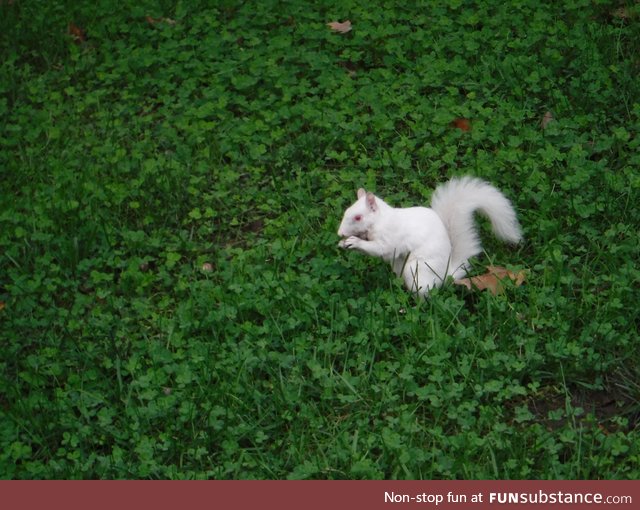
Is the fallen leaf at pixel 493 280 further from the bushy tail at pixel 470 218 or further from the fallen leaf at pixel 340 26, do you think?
the fallen leaf at pixel 340 26

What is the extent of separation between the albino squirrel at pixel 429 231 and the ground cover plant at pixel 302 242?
0.10 m

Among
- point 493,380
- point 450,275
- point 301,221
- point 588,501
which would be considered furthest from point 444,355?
point 301,221

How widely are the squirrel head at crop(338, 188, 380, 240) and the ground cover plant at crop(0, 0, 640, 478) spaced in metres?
0.20

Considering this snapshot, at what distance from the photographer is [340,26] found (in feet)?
20.5

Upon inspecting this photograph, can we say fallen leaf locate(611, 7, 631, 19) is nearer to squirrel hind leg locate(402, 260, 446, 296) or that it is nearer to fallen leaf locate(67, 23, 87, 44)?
squirrel hind leg locate(402, 260, 446, 296)

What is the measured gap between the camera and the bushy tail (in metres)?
4.29

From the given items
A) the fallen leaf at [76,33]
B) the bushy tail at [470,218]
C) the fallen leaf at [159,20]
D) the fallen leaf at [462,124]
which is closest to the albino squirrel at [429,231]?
the bushy tail at [470,218]

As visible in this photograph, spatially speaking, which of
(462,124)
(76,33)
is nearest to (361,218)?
(462,124)

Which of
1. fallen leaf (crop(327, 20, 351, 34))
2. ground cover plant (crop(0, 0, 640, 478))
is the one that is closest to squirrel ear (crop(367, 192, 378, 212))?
ground cover plant (crop(0, 0, 640, 478))

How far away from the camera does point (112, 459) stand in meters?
3.61

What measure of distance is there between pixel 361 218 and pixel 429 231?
1.04 feet

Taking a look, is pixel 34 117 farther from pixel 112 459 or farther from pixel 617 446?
pixel 617 446

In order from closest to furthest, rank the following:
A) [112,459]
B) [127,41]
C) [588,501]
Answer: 1. [588,501]
2. [112,459]
3. [127,41]

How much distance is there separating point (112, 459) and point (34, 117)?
9.59 feet
